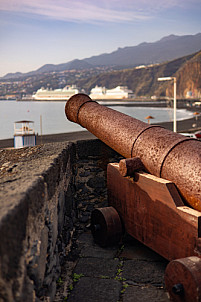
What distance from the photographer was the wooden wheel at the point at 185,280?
2160 millimetres

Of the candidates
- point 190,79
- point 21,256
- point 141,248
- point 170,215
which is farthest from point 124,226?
point 190,79

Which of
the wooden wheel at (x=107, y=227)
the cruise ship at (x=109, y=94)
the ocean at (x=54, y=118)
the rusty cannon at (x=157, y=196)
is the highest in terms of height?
the cruise ship at (x=109, y=94)

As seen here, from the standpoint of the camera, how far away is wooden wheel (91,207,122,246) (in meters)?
3.34

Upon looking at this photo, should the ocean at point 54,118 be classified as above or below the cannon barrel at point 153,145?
below

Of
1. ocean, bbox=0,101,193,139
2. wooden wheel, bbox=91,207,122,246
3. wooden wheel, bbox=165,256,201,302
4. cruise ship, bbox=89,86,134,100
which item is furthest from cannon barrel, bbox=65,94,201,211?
cruise ship, bbox=89,86,134,100

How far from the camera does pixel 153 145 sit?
302 centimetres

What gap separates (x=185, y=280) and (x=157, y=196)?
0.74 m

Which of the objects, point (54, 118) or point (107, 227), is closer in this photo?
point (107, 227)

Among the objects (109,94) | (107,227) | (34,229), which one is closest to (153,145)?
(107,227)

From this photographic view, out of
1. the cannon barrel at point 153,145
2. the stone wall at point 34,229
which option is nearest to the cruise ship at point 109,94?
the cannon barrel at point 153,145

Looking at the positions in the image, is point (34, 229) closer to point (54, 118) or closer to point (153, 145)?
point (153, 145)

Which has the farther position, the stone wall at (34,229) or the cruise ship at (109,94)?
the cruise ship at (109,94)

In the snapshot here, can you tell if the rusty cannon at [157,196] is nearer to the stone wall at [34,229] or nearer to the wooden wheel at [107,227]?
the wooden wheel at [107,227]

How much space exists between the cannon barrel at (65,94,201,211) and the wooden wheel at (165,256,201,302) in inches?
18.1
